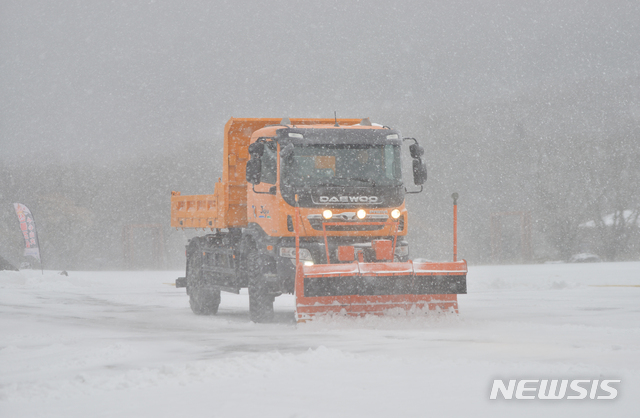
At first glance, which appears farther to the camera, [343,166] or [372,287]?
[343,166]

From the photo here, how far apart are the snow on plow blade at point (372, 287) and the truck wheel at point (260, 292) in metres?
1.23

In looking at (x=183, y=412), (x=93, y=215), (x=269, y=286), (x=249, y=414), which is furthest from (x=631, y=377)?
(x=93, y=215)

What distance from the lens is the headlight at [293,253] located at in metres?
10.1

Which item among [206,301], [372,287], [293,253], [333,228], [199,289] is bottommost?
[206,301]

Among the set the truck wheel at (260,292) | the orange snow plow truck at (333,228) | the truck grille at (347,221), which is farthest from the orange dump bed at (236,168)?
the truck grille at (347,221)

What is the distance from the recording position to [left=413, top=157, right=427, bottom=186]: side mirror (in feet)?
35.4

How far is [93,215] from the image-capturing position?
61.6 meters

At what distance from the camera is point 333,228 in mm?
10195

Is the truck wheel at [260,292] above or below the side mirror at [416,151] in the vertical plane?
below

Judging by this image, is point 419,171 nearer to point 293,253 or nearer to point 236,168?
point 293,253

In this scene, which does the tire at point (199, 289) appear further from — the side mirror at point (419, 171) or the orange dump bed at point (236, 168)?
the side mirror at point (419, 171)

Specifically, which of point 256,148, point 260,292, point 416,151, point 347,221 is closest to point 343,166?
point 347,221

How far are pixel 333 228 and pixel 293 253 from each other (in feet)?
2.22

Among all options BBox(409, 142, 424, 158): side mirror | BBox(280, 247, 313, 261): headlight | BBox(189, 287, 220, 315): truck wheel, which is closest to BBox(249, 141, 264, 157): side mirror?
BBox(280, 247, 313, 261): headlight
